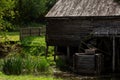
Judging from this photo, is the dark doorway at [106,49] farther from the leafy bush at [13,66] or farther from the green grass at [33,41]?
the green grass at [33,41]

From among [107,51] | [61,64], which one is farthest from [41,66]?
[107,51]

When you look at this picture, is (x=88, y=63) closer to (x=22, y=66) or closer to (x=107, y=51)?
(x=107, y=51)

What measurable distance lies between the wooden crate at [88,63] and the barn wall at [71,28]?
3.48 m

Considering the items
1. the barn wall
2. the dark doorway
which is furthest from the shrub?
the barn wall

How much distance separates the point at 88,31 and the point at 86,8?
78.0 inches

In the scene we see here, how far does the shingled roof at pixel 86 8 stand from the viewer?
31994 millimetres

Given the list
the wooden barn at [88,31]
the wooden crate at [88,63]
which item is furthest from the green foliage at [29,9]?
the wooden crate at [88,63]

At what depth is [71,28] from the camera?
1323 inches

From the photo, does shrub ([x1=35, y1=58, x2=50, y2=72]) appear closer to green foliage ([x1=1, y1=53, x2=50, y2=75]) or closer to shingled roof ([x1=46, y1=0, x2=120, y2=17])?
green foliage ([x1=1, y1=53, x2=50, y2=75])

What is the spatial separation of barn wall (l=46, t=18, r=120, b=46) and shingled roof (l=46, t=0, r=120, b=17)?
0.53 meters

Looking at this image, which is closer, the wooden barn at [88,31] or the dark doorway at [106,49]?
the wooden barn at [88,31]

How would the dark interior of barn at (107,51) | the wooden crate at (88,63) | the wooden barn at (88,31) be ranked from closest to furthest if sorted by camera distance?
the wooden crate at (88,63), the wooden barn at (88,31), the dark interior of barn at (107,51)

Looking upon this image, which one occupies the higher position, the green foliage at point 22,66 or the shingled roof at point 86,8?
the shingled roof at point 86,8

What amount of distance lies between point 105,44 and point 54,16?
496 centimetres
